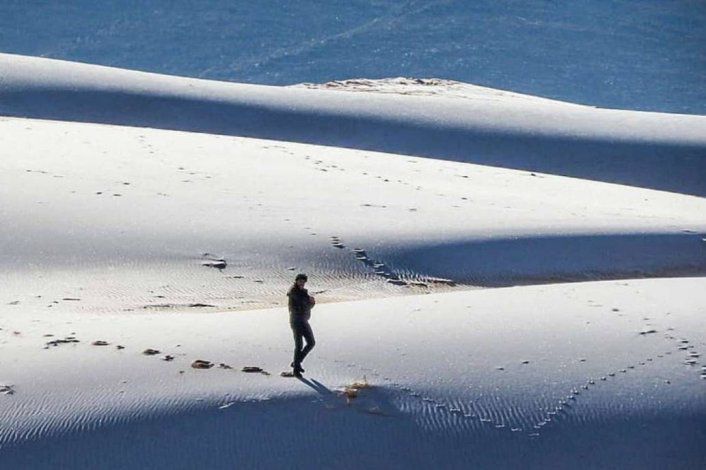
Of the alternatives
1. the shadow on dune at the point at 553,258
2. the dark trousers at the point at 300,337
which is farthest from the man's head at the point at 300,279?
the shadow on dune at the point at 553,258

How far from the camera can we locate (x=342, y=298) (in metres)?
12.7

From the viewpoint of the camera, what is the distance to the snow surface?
9.02 meters

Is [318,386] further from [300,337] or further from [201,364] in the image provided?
[201,364]

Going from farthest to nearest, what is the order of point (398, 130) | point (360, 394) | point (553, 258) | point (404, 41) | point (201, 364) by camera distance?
point (404, 41) < point (398, 130) < point (553, 258) < point (201, 364) < point (360, 394)

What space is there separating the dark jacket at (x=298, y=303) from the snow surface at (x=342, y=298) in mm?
542

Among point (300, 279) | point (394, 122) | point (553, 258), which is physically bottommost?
point (553, 258)

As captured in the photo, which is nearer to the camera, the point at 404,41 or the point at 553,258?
the point at 553,258

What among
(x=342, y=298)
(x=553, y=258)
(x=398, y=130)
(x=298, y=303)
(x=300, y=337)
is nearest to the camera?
(x=298, y=303)

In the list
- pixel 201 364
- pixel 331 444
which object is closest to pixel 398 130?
pixel 201 364

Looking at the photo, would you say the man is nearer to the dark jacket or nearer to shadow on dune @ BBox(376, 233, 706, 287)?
the dark jacket

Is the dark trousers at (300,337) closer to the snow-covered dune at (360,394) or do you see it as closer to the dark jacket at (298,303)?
the dark jacket at (298,303)

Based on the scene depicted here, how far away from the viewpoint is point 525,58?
7962cm

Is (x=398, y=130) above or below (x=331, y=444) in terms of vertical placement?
above

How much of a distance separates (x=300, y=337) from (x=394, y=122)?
16504 millimetres
